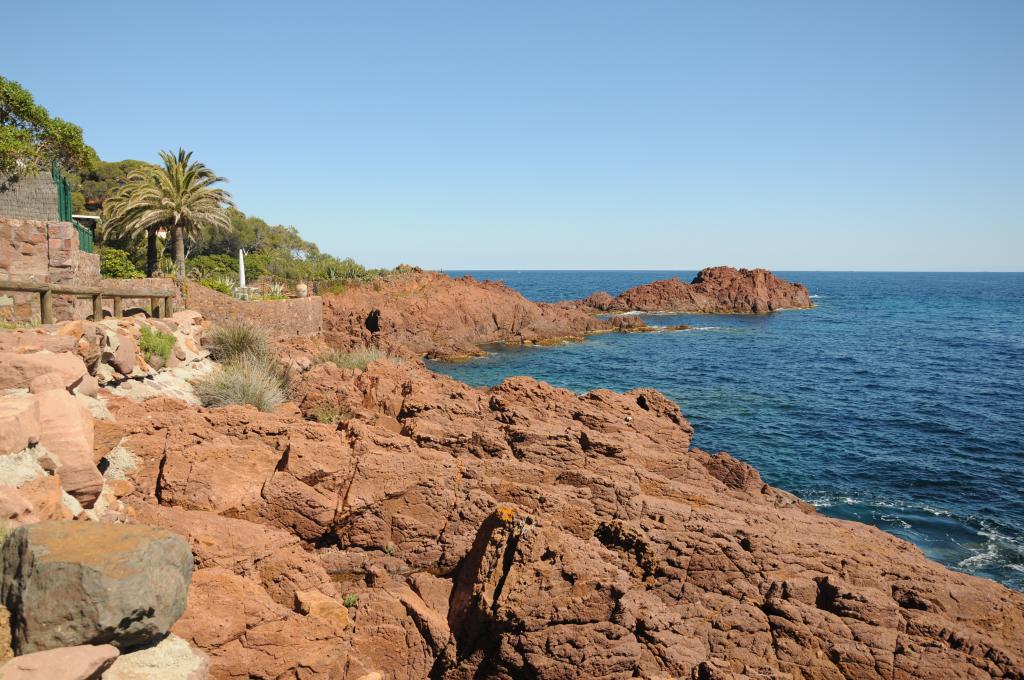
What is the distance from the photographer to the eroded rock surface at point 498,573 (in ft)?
22.7

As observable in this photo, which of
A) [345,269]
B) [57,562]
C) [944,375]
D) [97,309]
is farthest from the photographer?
[345,269]

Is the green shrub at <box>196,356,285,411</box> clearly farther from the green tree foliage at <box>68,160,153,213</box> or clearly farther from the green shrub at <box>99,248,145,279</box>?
the green tree foliage at <box>68,160,153,213</box>

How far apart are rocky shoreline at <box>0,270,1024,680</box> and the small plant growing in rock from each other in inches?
67.6

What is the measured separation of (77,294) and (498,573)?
409 inches

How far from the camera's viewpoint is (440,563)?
8.21 metres

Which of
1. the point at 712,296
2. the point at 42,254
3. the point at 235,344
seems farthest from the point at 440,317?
the point at 712,296

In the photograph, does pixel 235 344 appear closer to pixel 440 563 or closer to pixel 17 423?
pixel 17 423

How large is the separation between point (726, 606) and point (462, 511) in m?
3.57

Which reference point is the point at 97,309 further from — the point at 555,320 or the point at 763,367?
the point at 555,320

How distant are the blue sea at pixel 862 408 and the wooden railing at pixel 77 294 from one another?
1608 cm

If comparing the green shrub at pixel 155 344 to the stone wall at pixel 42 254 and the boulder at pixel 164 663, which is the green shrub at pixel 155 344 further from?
the boulder at pixel 164 663

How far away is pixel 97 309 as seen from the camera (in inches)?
542

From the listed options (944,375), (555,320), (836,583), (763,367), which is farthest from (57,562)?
(555,320)

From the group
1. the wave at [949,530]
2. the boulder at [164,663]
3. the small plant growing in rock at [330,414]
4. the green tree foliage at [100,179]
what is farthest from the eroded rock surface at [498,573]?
the green tree foliage at [100,179]
